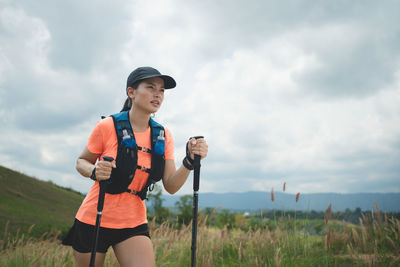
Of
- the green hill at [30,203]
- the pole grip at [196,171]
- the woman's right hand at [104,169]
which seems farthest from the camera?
the green hill at [30,203]

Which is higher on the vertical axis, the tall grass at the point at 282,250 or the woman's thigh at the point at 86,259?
the woman's thigh at the point at 86,259

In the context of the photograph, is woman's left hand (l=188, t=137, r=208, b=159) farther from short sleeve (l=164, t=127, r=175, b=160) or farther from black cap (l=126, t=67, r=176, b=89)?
black cap (l=126, t=67, r=176, b=89)

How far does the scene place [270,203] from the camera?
6441 mm

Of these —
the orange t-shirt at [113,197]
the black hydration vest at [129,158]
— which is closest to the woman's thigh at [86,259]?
the orange t-shirt at [113,197]

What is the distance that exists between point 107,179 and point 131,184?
259 mm

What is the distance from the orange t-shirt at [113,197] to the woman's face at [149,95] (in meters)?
0.30

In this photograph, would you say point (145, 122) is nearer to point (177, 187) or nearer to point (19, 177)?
point (177, 187)

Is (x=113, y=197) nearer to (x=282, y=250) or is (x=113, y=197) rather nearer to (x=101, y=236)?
(x=101, y=236)

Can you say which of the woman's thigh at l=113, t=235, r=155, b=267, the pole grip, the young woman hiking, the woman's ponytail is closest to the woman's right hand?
the young woman hiking

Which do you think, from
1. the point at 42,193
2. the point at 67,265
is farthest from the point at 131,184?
the point at 42,193

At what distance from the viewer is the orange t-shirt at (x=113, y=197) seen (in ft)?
10.6

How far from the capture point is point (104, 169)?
297 centimetres

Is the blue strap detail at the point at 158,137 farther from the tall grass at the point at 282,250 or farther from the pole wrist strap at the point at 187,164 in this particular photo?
the tall grass at the point at 282,250

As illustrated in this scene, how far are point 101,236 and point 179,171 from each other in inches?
38.8
